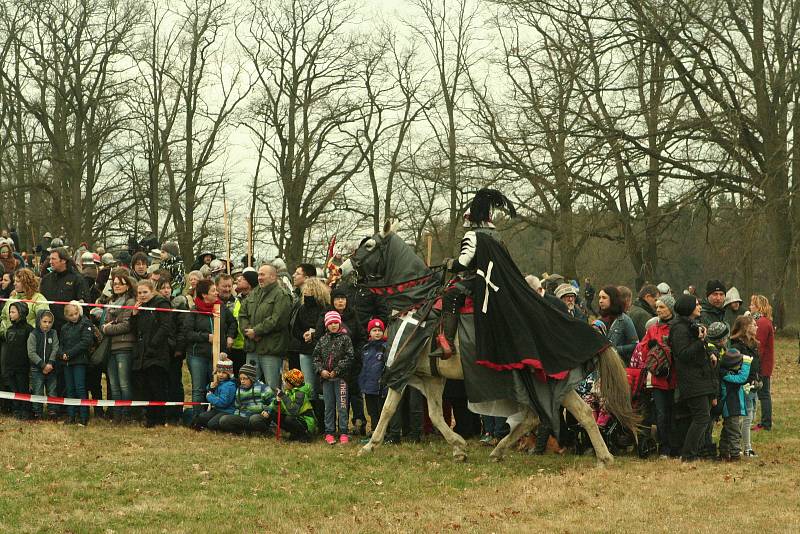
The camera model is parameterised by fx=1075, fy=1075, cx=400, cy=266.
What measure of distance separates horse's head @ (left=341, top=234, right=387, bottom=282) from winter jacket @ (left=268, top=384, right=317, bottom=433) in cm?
187

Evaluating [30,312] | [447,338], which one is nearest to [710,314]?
[447,338]

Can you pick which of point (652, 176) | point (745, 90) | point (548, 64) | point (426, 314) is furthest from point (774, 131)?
point (426, 314)

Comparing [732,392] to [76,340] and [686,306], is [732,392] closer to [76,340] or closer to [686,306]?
[686,306]

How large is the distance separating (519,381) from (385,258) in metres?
2.00

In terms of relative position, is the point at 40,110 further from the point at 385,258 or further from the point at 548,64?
the point at 385,258

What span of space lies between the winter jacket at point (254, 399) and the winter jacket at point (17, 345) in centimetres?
313

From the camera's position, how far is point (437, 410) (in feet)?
36.6

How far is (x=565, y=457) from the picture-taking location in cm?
1127

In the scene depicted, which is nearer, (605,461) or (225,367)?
(605,461)

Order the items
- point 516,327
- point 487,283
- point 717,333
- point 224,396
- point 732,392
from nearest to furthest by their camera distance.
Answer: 1. point 516,327
2. point 487,283
3. point 717,333
4. point 732,392
5. point 224,396

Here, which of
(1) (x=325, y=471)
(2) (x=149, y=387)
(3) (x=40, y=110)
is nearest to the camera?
(1) (x=325, y=471)

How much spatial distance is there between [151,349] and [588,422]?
5540 millimetres

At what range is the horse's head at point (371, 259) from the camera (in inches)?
450

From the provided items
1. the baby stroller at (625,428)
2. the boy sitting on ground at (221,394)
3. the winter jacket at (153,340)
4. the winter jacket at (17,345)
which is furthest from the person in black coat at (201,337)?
the baby stroller at (625,428)
